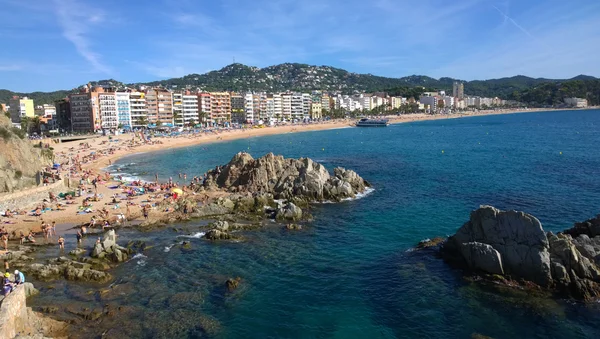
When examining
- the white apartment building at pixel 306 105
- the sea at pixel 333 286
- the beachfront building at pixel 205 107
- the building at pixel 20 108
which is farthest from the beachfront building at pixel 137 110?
the sea at pixel 333 286

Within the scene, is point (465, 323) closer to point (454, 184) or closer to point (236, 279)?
point (236, 279)

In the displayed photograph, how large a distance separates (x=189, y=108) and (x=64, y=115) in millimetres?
36299

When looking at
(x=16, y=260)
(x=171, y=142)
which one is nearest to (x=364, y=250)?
(x=16, y=260)

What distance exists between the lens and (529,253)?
1941cm

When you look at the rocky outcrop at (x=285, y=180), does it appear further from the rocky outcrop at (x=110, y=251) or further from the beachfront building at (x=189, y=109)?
the beachfront building at (x=189, y=109)

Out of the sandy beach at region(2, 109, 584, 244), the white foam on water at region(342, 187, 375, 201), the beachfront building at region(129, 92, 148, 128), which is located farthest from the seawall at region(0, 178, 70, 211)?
the beachfront building at region(129, 92, 148, 128)

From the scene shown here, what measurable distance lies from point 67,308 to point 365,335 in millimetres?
12575

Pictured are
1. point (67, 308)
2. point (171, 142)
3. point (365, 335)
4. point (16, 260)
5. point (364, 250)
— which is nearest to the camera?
point (365, 335)

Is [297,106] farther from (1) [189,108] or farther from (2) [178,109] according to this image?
(2) [178,109]

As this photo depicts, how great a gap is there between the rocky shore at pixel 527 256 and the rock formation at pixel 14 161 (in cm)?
3550

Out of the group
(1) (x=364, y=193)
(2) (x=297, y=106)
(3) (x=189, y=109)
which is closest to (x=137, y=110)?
(3) (x=189, y=109)

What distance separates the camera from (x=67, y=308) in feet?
57.8

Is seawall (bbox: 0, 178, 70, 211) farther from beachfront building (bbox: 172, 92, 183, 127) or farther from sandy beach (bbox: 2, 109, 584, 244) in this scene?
beachfront building (bbox: 172, 92, 183, 127)

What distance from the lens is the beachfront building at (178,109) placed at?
5047 inches
